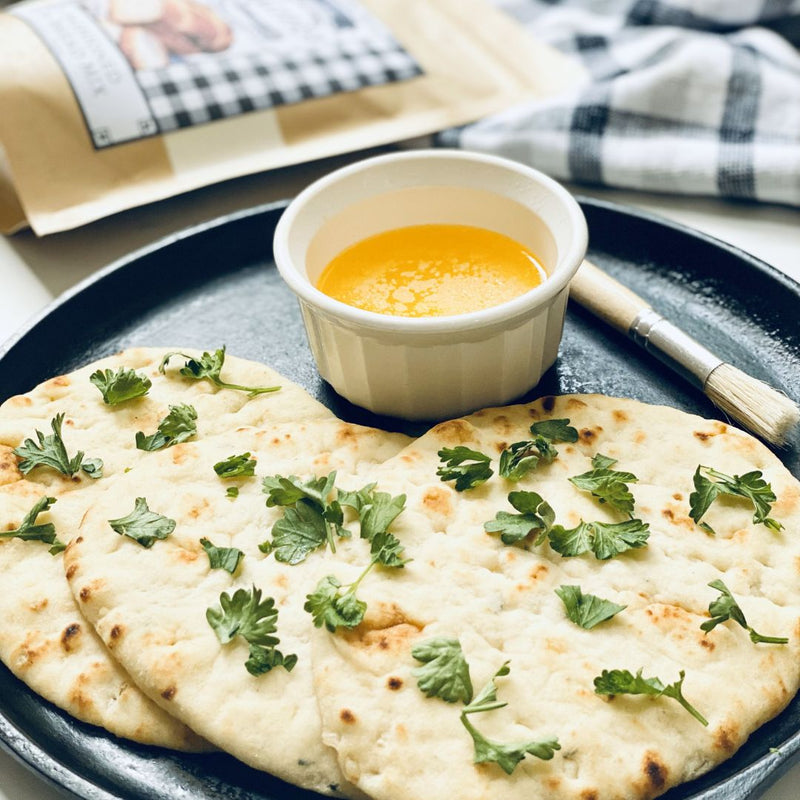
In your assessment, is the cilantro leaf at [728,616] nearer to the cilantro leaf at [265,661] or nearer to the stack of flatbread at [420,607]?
the stack of flatbread at [420,607]

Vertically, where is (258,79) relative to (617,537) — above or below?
above

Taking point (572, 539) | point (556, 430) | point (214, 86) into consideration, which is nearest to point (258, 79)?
point (214, 86)

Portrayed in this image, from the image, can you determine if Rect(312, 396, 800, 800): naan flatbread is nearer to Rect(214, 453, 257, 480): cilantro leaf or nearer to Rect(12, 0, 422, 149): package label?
Rect(214, 453, 257, 480): cilantro leaf

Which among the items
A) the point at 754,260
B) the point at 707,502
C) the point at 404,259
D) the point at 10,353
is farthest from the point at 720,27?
the point at 10,353

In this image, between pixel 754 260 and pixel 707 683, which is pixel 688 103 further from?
pixel 707 683

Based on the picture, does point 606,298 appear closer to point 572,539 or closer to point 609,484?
point 609,484

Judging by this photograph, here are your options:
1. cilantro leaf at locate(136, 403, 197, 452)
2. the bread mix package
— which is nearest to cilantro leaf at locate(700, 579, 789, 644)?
Answer: cilantro leaf at locate(136, 403, 197, 452)

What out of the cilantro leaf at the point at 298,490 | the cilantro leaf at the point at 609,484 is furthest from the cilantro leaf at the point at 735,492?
the cilantro leaf at the point at 298,490
